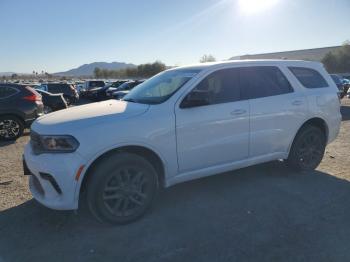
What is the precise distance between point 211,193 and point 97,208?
5.84ft

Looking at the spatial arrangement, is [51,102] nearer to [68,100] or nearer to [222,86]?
[68,100]

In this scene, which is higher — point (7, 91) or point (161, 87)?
point (161, 87)

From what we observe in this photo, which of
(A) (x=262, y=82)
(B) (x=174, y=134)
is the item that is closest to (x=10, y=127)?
(B) (x=174, y=134)

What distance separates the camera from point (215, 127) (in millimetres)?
4586

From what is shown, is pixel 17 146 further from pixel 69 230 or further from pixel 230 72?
pixel 230 72

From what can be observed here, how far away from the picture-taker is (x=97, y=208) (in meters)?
3.97

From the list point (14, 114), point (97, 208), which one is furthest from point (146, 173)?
point (14, 114)

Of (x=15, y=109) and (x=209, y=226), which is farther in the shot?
(x=15, y=109)

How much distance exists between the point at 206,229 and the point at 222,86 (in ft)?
6.37

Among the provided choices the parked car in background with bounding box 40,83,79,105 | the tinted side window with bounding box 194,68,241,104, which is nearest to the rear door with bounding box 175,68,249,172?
the tinted side window with bounding box 194,68,241,104

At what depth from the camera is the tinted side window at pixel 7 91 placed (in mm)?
9570

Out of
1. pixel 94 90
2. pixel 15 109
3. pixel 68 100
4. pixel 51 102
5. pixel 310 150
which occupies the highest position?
pixel 15 109

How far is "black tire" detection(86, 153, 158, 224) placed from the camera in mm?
3904

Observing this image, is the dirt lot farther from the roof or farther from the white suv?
the roof
